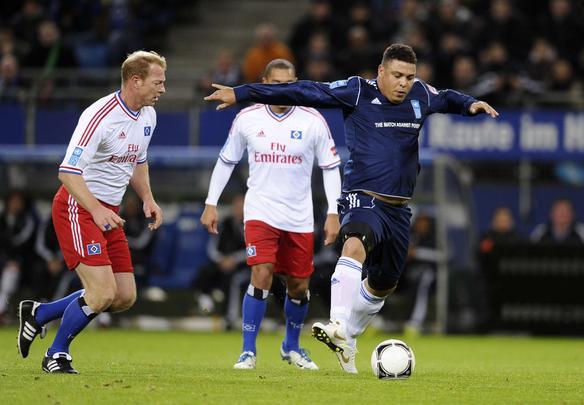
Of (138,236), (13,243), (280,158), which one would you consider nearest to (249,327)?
(280,158)

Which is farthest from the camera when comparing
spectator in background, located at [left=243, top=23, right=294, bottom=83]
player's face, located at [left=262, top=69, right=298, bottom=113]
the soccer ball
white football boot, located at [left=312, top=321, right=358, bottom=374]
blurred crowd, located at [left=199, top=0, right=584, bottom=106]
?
spectator in background, located at [left=243, top=23, right=294, bottom=83]

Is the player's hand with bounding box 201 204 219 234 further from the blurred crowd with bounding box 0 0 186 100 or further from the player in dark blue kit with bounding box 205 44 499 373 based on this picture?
the blurred crowd with bounding box 0 0 186 100

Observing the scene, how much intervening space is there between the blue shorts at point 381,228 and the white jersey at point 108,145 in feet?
5.52

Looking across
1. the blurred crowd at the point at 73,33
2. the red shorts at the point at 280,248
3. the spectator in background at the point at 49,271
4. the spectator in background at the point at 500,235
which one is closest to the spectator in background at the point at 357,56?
the spectator in background at the point at 500,235

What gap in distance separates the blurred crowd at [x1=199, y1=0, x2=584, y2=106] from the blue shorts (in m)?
9.96

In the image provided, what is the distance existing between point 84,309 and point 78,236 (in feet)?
1.79

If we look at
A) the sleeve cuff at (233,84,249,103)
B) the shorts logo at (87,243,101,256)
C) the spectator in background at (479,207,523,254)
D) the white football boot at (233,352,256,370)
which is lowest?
the white football boot at (233,352,256,370)

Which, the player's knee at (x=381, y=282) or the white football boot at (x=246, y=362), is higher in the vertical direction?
the player's knee at (x=381, y=282)

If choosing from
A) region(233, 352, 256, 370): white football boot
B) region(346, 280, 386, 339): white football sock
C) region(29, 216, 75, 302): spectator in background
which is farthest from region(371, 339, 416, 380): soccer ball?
region(29, 216, 75, 302): spectator in background

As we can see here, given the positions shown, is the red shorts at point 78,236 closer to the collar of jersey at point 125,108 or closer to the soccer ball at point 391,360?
the collar of jersey at point 125,108

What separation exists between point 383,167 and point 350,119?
0.51 metres

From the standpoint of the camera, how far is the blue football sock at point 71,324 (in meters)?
9.55

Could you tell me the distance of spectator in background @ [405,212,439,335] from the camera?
61.7 ft

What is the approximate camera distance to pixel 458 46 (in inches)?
833
